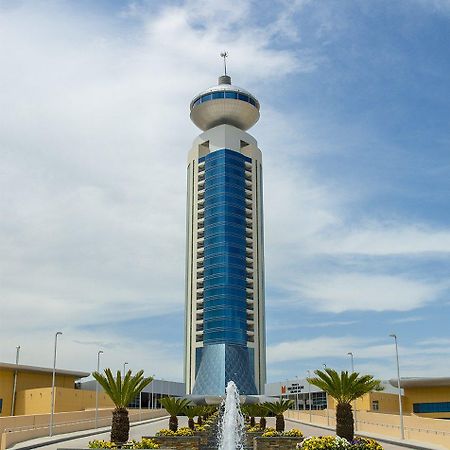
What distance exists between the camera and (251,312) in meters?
128

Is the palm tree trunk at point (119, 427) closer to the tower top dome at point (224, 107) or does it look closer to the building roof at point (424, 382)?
the building roof at point (424, 382)

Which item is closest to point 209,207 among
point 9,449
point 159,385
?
point 159,385

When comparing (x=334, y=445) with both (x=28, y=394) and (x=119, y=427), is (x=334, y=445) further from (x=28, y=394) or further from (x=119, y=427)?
(x=28, y=394)

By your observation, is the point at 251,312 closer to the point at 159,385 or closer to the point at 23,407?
the point at 159,385

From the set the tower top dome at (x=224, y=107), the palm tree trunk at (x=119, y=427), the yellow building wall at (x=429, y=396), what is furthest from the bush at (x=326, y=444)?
the tower top dome at (x=224, y=107)

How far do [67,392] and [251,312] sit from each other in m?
58.2

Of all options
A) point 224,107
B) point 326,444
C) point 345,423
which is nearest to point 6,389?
point 345,423

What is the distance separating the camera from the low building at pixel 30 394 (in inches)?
2817

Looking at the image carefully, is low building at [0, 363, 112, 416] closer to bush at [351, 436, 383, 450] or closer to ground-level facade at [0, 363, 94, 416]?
ground-level facade at [0, 363, 94, 416]

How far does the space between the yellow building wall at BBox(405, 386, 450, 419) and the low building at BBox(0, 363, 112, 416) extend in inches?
1550

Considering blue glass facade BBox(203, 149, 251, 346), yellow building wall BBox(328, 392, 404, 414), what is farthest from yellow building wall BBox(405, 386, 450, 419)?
blue glass facade BBox(203, 149, 251, 346)

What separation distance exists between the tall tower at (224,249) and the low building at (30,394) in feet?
147

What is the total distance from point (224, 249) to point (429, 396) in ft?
185

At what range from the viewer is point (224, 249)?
126m
